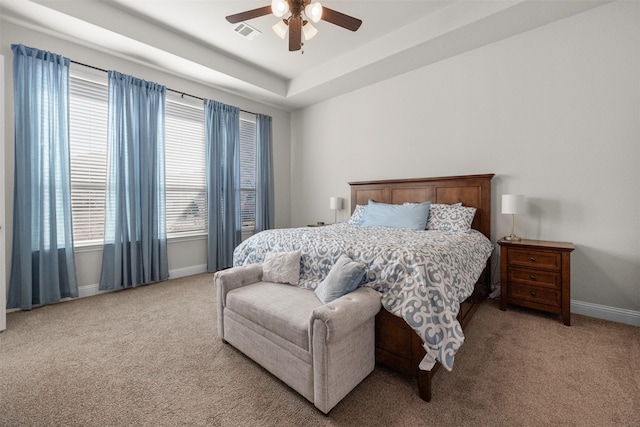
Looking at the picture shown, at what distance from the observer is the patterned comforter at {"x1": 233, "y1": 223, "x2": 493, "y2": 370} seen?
5.11 ft

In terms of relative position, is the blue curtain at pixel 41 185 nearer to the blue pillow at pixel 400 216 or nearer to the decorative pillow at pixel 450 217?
the blue pillow at pixel 400 216

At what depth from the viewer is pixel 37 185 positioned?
9.32 feet

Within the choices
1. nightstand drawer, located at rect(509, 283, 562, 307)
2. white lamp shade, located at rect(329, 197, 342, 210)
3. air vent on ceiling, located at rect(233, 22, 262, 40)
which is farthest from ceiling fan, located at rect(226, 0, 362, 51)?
nightstand drawer, located at rect(509, 283, 562, 307)

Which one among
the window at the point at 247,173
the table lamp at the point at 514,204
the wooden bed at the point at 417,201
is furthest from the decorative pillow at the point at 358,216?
the window at the point at 247,173

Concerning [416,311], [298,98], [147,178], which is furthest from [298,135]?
[416,311]

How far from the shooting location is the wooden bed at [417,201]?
166cm

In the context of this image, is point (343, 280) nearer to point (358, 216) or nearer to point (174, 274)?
point (358, 216)

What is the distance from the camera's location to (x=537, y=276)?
2631 mm

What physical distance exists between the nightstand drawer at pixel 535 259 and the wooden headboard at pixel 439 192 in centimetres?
50

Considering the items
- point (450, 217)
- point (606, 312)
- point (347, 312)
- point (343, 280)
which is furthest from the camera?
point (450, 217)

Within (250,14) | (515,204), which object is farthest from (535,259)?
(250,14)

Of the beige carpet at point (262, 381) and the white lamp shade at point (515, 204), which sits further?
the white lamp shade at point (515, 204)

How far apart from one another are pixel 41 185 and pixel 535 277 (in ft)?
16.5

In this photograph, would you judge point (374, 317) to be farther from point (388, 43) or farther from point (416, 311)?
point (388, 43)
